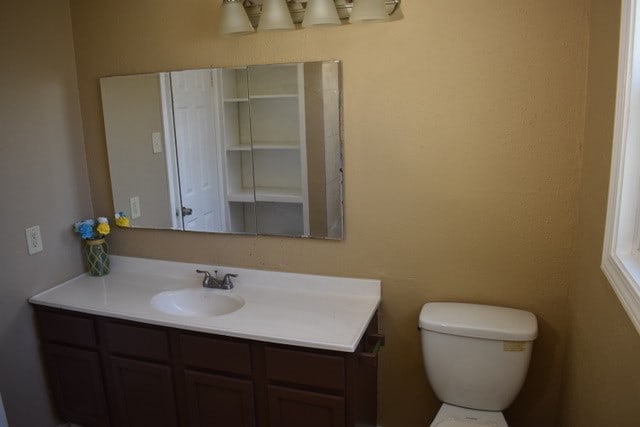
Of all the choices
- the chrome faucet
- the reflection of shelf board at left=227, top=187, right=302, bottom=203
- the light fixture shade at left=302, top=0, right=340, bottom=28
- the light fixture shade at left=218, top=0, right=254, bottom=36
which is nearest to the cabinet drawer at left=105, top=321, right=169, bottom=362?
the chrome faucet

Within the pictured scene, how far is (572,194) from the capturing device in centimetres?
186

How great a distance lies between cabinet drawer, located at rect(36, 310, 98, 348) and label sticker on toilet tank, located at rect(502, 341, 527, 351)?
1.78m

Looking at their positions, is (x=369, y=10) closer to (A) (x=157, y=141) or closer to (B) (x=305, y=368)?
(A) (x=157, y=141)

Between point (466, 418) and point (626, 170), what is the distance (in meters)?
1.14

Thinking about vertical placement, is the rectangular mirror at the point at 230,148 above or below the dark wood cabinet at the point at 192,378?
above

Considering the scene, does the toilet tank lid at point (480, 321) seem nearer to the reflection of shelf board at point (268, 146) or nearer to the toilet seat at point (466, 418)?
the toilet seat at point (466, 418)

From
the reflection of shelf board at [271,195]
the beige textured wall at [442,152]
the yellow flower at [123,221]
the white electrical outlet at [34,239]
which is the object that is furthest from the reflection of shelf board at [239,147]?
the white electrical outlet at [34,239]

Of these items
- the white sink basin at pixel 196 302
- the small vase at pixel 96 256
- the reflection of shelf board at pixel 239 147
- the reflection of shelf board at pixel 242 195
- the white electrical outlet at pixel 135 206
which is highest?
the reflection of shelf board at pixel 239 147

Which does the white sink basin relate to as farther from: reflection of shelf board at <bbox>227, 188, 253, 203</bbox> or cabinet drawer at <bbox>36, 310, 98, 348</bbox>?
reflection of shelf board at <bbox>227, 188, 253, 203</bbox>

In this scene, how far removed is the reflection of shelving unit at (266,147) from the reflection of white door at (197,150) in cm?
8

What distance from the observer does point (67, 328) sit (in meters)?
2.28

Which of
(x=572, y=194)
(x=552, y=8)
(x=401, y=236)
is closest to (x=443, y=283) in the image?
(x=401, y=236)

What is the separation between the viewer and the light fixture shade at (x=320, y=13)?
1918 millimetres

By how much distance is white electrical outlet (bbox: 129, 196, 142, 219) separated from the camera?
8.37 feet
